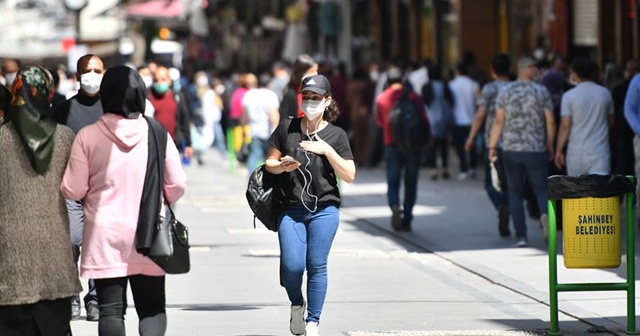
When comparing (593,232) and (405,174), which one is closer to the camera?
(593,232)

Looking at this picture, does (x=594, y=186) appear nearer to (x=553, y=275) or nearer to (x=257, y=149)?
(x=553, y=275)

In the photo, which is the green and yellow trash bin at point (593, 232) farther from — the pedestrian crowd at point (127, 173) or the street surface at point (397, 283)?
the pedestrian crowd at point (127, 173)

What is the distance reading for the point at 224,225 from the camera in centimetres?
1831

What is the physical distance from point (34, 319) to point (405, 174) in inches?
365

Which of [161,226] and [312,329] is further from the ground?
[161,226]

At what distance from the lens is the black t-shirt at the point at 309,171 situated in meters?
9.52

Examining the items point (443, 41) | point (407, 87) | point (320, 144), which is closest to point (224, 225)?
point (407, 87)

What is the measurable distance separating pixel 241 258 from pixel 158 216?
688 centimetres

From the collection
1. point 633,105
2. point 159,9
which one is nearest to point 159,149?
point 633,105

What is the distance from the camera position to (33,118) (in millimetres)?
Result: 7648

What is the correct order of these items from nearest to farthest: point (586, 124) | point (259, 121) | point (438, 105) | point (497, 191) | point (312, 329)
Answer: point (312, 329) < point (586, 124) < point (497, 191) < point (259, 121) < point (438, 105)

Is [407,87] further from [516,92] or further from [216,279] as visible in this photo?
[216,279]

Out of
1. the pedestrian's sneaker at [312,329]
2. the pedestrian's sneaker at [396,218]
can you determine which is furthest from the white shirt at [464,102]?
the pedestrian's sneaker at [312,329]

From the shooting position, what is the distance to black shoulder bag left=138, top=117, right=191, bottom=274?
7.84 meters
